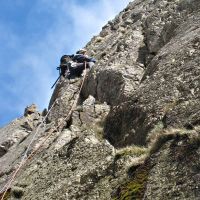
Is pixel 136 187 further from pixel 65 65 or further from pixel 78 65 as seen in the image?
pixel 65 65

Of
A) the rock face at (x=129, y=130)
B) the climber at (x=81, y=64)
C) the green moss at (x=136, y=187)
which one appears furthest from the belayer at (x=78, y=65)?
the green moss at (x=136, y=187)

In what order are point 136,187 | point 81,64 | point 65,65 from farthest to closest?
point 65,65
point 81,64
point 136,187

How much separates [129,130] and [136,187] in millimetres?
5529

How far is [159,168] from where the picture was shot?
12.6 m

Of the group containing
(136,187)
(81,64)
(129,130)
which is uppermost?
(81,64)

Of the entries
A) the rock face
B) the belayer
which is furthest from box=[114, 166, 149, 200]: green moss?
the belayer

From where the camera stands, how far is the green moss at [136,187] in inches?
492

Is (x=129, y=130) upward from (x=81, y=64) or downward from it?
downward

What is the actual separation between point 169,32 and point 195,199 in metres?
16.4

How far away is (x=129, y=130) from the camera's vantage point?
18141mm

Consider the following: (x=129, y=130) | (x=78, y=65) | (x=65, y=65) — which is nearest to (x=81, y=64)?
(x=78, y=65)

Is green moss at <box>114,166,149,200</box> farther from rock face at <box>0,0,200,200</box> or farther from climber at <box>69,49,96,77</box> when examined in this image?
climber at <box>69,49,96,77</box>

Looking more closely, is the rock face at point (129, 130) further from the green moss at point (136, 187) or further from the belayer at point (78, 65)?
the belayer at point (78, 65)

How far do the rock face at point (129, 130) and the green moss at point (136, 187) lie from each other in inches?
1.4
